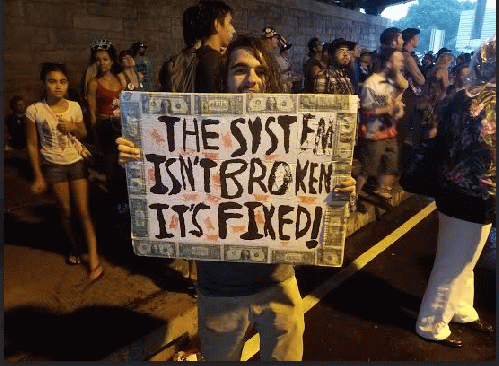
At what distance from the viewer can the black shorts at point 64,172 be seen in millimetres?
3418

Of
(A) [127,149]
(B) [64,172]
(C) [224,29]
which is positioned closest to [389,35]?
(C) [224,29]

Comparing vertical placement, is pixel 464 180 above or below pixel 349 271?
above

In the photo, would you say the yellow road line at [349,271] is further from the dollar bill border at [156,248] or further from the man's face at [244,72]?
the man's face at [244,72]

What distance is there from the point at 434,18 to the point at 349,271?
72207 mm

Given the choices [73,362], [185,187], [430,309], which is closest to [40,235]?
[73,362]

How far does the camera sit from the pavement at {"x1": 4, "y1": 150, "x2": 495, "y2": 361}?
2861 millimetres

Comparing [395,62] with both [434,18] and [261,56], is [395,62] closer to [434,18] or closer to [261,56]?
[261,56]

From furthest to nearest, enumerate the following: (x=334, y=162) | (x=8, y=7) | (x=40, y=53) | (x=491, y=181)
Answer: (x=40, y=53), (x=8, y=7), (x=491, y=181), (x=334, y=162)

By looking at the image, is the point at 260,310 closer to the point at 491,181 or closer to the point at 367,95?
the point at 491,181

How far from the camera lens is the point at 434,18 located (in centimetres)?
6506

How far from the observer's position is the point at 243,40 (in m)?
1.95

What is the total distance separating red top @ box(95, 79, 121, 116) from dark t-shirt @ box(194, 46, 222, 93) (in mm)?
2284

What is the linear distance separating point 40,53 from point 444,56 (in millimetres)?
7383

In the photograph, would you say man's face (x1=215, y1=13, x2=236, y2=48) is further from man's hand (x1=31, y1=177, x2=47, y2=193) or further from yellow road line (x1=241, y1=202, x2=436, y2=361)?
yellow road line (x1=241, y1=202, x2=436, y2=361)
